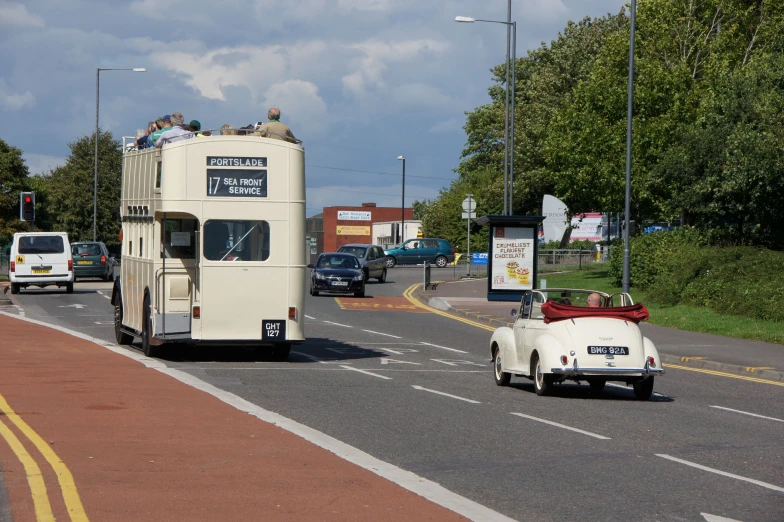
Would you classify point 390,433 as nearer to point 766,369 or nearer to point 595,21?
point 766,369

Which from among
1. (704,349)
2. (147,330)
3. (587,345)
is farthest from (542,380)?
(704,349)

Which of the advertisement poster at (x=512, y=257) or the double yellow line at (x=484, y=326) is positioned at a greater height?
the advertisement poster at (x=512, y=257)

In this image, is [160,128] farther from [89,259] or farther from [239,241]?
[89,259]

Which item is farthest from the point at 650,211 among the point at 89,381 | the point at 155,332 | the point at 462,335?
the point at 89,381

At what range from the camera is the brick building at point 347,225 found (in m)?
152

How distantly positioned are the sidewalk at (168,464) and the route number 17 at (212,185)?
470 cm

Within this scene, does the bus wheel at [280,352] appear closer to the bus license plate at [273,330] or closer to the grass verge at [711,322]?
the bus license plate at [273,330]

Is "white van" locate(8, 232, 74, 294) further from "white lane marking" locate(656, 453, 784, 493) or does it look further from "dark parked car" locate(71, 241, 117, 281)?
"white lane marking" locate(656, 453, 784, 493)

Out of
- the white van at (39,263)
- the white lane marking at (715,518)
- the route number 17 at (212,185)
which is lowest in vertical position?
the white lane marking at (715,518)

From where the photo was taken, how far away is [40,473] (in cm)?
863

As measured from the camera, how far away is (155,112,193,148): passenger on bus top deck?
19016 mm

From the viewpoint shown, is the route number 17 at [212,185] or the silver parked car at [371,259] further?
the silver parked car at [371,259]

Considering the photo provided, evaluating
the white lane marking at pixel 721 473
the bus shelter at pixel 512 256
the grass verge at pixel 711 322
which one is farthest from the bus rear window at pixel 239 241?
the bus shelter at pixel 512 256

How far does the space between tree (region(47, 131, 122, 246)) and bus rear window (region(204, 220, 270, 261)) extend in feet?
231
